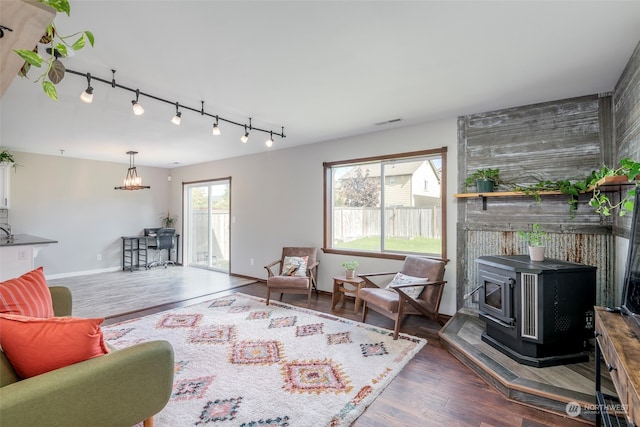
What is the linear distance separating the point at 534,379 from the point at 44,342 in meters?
2.97

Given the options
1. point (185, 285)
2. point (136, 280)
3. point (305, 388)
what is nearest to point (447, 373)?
point (305, 388)

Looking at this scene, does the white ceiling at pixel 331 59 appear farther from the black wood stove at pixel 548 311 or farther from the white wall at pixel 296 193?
the black wood stove at pixel 548 311

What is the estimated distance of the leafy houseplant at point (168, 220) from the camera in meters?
7.51

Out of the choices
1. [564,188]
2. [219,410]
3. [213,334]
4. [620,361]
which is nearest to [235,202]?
[213,334]

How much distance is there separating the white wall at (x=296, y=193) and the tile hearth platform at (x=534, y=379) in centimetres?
109

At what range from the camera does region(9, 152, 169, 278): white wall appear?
5566 millimetres

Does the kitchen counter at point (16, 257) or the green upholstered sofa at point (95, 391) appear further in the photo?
the kitchen counter at point (16, 257)

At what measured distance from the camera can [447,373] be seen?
245 centimetres

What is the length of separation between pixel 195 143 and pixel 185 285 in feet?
A: 8.29

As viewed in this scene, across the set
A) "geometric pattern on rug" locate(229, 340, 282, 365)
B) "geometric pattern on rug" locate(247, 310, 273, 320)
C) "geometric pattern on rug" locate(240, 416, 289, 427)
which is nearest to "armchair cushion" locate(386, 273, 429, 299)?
"geometric pattern on rug" locate(229, 340, 282, 365)

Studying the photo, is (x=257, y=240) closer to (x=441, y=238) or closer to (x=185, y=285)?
(x=185, y=285)

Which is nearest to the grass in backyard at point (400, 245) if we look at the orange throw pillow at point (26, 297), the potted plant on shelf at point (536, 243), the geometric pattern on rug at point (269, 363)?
the potted plant on shelf at point (536, 243)

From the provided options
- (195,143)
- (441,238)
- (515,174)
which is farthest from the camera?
(195,143)

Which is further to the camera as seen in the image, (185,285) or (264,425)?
(185,285)
